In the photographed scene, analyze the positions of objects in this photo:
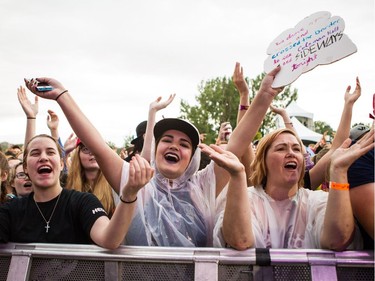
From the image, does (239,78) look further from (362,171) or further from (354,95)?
(362,171)

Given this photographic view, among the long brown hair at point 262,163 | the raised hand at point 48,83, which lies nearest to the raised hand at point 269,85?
the long brown hair at point 262,163

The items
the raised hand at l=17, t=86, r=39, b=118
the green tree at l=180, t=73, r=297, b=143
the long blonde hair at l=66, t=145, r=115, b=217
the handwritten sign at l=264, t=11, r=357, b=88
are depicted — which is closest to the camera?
the handwritten sign at l=264, t=11, r=357, b=88

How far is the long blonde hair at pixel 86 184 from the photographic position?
3.03 m

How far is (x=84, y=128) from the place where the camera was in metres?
2.05

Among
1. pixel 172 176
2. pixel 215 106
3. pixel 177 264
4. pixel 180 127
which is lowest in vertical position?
pixel 177 264

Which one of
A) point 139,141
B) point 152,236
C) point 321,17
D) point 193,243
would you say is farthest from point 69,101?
point 139,141

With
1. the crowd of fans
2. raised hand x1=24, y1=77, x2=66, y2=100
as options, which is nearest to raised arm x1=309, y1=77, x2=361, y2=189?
the crowd of fans

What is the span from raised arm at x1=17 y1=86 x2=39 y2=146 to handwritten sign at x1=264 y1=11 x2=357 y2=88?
2029mm

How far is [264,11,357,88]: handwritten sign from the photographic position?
186 cm

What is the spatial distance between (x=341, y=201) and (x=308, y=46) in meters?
0.79

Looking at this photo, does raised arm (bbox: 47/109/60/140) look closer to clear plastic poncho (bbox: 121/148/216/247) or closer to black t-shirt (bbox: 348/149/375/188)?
clear plastic poncho (bbox: 121/148/216/247)

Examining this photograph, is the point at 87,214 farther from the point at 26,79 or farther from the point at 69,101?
the point at 26,79

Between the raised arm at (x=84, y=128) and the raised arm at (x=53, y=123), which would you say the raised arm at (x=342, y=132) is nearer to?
the raised arm at (x=84, y=128)

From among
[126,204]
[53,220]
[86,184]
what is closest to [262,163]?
[126,204]
